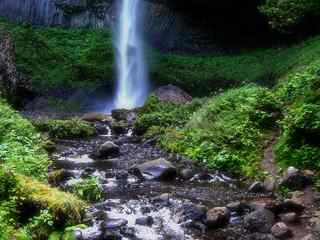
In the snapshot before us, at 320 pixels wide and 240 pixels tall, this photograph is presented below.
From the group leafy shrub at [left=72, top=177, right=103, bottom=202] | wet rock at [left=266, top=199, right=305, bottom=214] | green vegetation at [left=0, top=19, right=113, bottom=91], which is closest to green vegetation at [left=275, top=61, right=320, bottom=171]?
wet rock at [left=266, top=199, right=305, bottom=214]

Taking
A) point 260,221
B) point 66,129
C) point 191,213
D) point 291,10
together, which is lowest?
point 260,221

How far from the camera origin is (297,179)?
1028 cm

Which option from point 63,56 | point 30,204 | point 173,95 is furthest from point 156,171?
point 63,56

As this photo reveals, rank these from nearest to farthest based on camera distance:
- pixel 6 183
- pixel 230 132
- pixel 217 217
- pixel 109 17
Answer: pixel 6 183, pixel 217 217, pixel 230 132, pixel 109 17

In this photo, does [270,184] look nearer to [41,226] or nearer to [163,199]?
[163,199]

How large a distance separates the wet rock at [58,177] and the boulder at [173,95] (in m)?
10.8

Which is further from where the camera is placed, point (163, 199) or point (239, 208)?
point (163, 199)

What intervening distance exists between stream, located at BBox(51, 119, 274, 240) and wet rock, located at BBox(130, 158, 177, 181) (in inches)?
6.3

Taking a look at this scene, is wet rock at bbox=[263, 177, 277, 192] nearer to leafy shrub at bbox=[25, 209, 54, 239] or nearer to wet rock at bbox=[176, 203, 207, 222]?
wet rock at bbox=[176, 203, 207, 222]

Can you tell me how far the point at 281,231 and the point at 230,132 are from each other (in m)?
5.61

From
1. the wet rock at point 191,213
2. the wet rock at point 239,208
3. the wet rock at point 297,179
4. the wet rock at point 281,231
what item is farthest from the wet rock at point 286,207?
the wet rock at point 191,213

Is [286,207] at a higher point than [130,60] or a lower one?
lower

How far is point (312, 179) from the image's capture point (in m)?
10.3

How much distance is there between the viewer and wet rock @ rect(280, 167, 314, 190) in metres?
10.2
